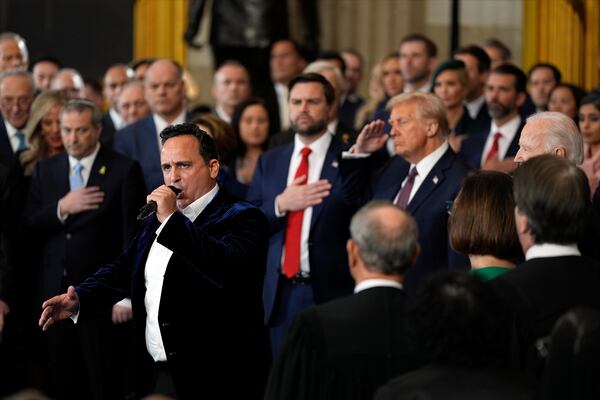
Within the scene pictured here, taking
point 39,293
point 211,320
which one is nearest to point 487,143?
point 39,293

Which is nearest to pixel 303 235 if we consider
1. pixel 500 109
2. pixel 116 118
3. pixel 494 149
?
pixel 494 149

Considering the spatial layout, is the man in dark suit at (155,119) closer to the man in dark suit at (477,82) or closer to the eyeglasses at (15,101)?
the eyeglasses at (15,101)

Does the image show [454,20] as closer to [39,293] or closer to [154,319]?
[39,293]

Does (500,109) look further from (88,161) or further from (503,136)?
(88,161)

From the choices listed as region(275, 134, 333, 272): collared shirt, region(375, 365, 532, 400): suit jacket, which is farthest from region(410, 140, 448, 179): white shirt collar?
region(375, 365, 532, 400): suit jacket

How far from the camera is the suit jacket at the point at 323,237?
6.64m

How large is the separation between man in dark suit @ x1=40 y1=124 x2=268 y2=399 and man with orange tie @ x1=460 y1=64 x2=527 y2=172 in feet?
8.52

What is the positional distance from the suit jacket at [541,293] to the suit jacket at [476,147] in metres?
3.52

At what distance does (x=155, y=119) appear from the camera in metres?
7.79

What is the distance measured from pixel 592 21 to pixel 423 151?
510 centimetres

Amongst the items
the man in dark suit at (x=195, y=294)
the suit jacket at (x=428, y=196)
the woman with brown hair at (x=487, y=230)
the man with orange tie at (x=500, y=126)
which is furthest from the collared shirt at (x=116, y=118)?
the woman with brown hair at (x=487, y=230)

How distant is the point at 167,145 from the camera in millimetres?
4840

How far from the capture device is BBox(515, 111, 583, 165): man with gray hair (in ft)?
17.0

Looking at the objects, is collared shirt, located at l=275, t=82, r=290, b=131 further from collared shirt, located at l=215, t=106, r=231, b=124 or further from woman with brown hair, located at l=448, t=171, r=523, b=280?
woman with brown hair, located at l=448, t=171, r=523, b=280
